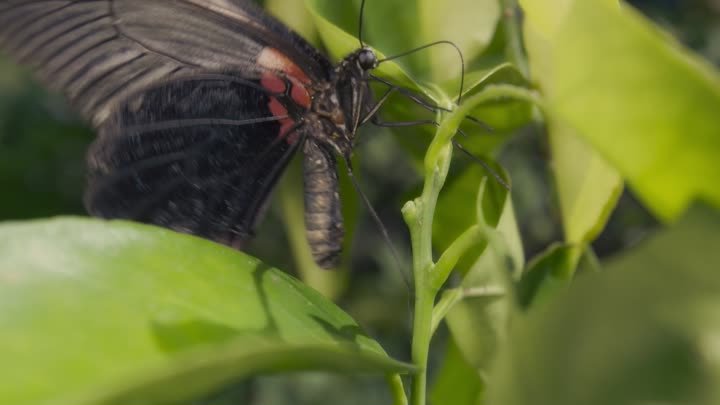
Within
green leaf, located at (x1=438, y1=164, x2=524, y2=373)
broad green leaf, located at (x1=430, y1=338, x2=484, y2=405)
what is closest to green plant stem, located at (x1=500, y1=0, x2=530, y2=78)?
green leaf, located at (x1=438, y1=164, x2=524, y2=373)

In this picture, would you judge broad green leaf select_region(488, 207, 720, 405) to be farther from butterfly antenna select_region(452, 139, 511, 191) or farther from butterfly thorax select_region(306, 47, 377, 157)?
butterfly thorax select_region(306, 47, 377, 157)

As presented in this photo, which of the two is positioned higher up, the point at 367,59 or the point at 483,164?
the point at 367,59

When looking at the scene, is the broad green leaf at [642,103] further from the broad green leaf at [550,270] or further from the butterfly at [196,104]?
the butterfly at [196,104]

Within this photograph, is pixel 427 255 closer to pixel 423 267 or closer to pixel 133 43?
pixel 423 267

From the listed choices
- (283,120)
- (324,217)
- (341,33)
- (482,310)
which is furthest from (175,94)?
(482,310)

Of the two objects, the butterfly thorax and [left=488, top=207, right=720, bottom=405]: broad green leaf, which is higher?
[left=488, top=207, right=720, bottom=405]: broad green leaf

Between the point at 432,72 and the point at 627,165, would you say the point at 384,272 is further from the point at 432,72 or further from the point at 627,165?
the point at 627,165
